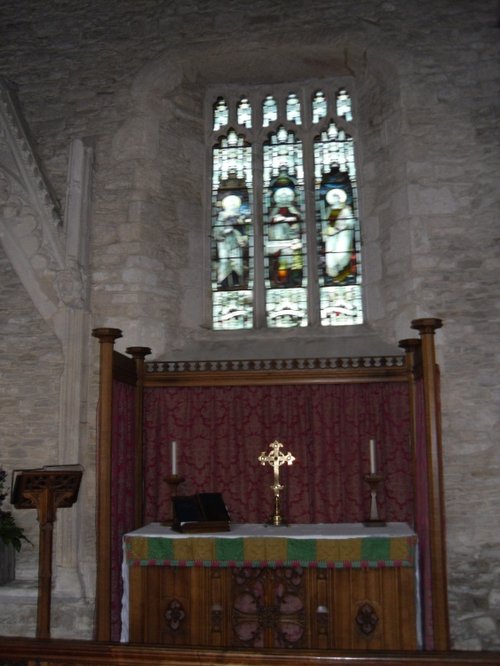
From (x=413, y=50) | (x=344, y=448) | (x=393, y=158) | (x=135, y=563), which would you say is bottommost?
(x=135, y=563)

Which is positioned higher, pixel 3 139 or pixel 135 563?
pixel 3 139

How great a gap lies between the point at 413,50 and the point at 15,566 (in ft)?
20.0

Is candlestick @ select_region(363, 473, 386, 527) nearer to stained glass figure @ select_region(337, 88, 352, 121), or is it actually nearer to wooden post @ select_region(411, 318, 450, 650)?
wooden post @ select_region(411, 318, 450, 650)

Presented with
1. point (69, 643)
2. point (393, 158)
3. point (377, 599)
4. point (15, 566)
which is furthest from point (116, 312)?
point (69, 643)

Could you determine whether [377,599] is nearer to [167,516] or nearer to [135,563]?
[135,563]

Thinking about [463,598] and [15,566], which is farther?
[15,566]

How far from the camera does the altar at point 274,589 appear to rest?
194 inches

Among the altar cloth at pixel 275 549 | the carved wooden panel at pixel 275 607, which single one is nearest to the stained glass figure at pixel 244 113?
the altar cloth at pixel 275 549

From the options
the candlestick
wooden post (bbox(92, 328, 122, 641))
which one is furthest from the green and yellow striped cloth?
the candlestick

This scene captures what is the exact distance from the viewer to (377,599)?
495 centimetres

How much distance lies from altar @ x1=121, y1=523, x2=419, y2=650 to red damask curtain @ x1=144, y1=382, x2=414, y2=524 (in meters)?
1.11

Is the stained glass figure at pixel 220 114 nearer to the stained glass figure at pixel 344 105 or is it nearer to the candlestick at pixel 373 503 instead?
the stained glass figure at pixel 344 105

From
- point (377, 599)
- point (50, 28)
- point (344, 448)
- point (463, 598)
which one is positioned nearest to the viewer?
point (377, 599)

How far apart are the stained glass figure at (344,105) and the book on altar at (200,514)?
4381 mm
